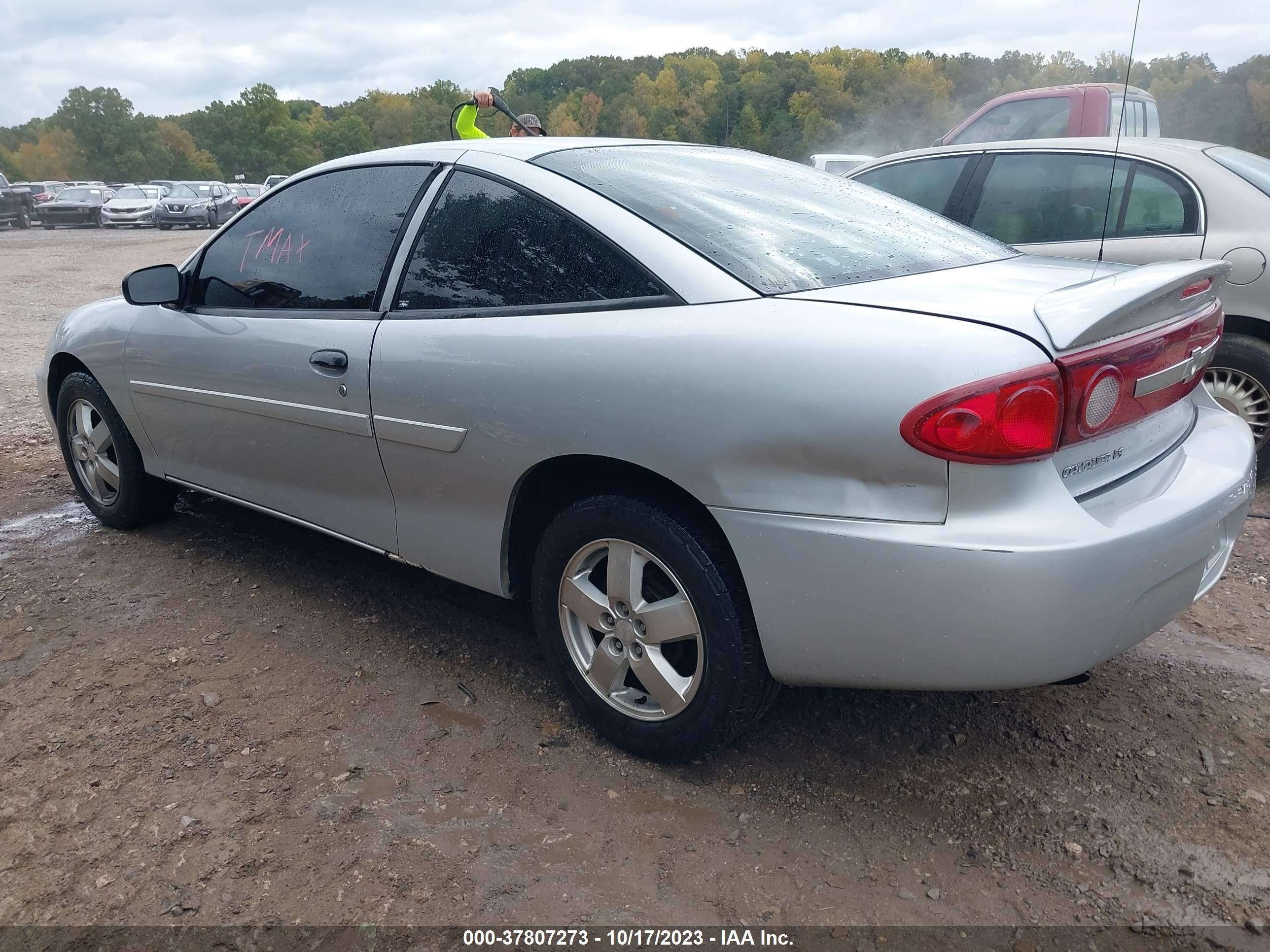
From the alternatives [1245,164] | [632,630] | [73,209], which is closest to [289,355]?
[632,630]

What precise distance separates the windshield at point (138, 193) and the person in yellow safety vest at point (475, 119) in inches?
1135

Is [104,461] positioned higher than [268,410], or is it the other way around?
[268,410]

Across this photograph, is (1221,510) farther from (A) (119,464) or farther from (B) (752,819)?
(A) (119,464)

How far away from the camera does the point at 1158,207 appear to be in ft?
14.8

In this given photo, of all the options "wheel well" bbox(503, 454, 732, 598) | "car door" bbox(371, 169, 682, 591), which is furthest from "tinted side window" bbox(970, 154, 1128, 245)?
"wheel well" bbox(503, 454, 732, 598)

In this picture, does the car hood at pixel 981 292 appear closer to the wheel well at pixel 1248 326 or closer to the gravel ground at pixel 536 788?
the gravel ground at pixel 536 788

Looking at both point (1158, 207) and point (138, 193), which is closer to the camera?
point (1158, 207)

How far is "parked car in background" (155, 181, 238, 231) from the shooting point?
29.8 m

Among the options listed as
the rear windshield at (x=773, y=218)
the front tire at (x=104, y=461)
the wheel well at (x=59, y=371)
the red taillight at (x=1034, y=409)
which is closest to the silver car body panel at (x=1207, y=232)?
the rear windshield at (x=773, y=218)

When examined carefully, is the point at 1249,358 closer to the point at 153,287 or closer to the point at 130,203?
the point at 153,287

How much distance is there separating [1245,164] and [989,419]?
3.79 meters

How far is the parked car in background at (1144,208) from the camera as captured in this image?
166 inches

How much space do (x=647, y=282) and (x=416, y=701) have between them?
1423 mm

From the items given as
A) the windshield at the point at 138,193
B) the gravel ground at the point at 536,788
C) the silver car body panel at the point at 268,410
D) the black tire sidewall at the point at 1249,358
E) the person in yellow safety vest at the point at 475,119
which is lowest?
the gravel ground at the point at 536,788
